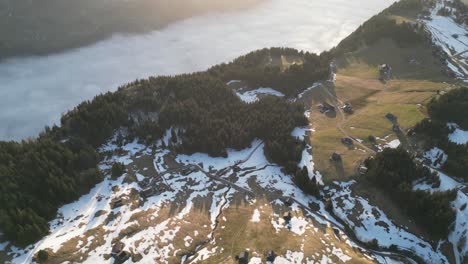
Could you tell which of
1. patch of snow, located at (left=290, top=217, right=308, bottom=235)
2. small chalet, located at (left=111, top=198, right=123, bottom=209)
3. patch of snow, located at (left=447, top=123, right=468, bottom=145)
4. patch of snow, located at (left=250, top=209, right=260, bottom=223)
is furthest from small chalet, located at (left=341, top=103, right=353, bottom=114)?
small chalet, located at (left=111, top=198, right=123, bottom=209)

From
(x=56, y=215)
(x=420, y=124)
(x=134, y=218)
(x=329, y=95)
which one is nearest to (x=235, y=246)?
(x=134, y=218)

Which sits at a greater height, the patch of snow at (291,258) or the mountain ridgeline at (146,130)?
the mountain ridgeline at (146,130)

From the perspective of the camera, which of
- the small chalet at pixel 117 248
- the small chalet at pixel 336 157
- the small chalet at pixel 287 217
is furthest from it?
the small chalet at pixel 336 157

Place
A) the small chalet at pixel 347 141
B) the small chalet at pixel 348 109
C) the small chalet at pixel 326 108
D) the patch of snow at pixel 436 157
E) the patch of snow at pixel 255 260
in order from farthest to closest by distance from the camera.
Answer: the small chalet at pixel 326 108 < the small chalet at pixel 348 109 < the small chalet at pixel 347 141 < the patch of snow at pixel 436 157 < the patch of snow at pixel 255 260

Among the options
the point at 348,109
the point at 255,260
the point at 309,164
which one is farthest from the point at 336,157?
the point at 255,260

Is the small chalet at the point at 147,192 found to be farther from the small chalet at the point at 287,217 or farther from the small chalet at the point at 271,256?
the small chalet at the point at 271,256

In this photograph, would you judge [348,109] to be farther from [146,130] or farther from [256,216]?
[146,130]

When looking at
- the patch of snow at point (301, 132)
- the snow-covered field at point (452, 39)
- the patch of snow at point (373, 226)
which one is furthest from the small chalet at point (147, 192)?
the snow-covered field at point (452, 39)

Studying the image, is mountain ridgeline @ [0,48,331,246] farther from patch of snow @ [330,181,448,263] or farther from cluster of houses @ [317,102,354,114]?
patch of snow @ [330,181,448,263]

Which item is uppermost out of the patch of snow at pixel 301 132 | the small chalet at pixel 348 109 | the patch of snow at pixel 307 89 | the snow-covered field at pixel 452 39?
the snow-covered field at pixel 452 39
